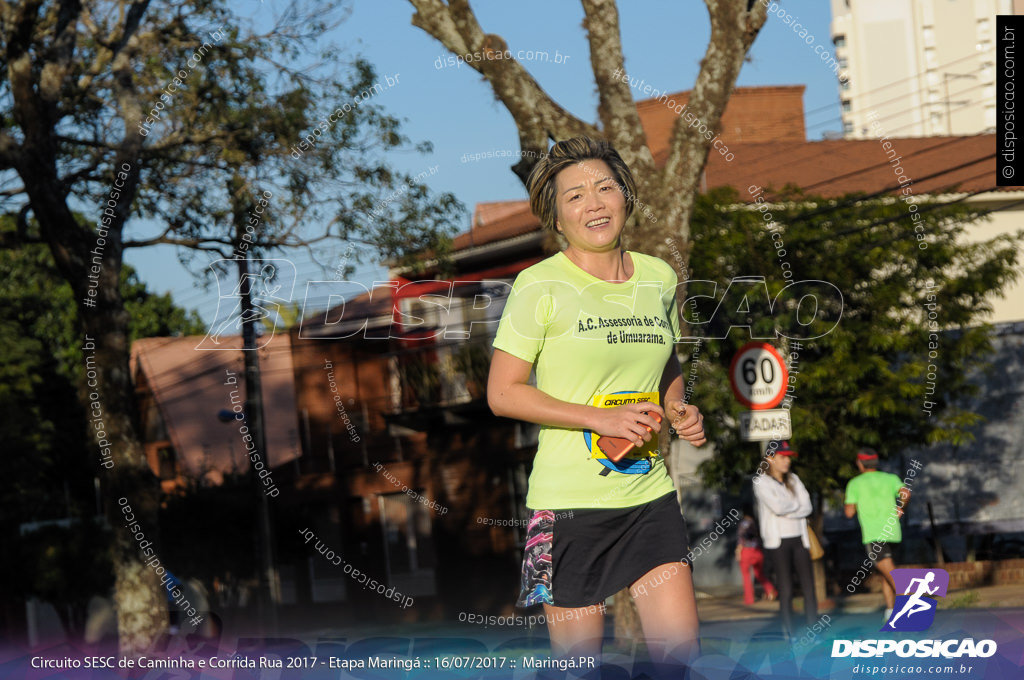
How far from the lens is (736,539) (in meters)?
23.6

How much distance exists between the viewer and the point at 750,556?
2084 cm

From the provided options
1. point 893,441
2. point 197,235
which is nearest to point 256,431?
point 197,235

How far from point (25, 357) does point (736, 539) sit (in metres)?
18.8

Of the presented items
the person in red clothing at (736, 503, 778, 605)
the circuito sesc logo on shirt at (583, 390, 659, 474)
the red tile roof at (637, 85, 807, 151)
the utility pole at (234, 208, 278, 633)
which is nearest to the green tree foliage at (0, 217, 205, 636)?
the utility pole at (234, 208, 278, 633)

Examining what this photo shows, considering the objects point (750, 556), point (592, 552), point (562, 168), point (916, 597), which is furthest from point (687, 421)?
point (750, 556)

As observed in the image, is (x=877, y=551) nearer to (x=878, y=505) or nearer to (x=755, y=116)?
(x=878, y=505)

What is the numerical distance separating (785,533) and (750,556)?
37.4 ft

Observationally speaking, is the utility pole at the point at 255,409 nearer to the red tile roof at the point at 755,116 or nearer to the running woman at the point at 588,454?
the running woman at the point at 588,454

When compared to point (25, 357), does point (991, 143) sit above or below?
above

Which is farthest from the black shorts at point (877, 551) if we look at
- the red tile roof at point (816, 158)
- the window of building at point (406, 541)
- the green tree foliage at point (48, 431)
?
the window of building at point (406, 541)

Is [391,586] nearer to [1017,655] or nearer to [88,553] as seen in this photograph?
[88,553]

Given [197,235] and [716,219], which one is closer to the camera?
[197,235]

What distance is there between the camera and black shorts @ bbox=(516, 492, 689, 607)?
324 cm

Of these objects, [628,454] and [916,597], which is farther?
[916,597]
